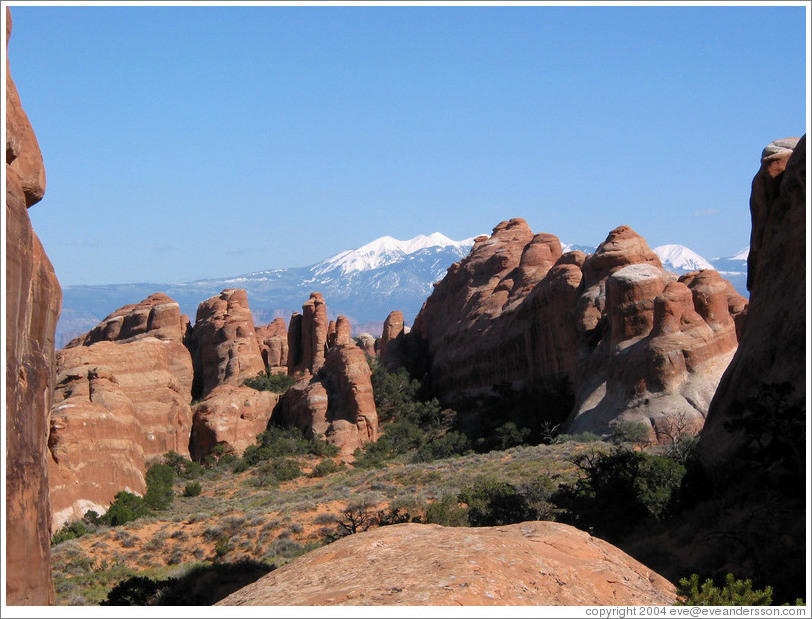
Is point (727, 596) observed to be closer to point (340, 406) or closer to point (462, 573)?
point (462, 573)

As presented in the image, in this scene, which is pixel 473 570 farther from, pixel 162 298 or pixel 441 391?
pixel 162 298

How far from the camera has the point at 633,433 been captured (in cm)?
4091

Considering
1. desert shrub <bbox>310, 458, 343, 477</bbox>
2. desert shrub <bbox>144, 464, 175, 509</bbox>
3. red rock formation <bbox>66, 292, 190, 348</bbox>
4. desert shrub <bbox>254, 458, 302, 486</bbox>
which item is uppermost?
red rock formation <bbox>66, 292, 190, 348</bbox>

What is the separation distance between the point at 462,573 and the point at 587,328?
4182 centimetres

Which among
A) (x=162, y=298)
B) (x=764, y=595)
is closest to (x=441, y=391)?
(x=162, y=298)

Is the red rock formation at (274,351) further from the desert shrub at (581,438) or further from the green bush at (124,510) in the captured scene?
the green bush at (124,510)

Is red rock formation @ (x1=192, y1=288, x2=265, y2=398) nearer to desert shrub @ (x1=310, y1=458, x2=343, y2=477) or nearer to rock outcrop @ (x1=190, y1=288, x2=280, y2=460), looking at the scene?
rock outcrop @ (x1=190, y1=288, x2=280, y2=460)

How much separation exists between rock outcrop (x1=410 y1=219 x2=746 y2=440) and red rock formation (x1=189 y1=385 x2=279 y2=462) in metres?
15.5

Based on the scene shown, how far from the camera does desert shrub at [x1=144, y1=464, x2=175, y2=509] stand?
39656 millimetres

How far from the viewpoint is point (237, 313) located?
7338 cm

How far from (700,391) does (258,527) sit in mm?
21365

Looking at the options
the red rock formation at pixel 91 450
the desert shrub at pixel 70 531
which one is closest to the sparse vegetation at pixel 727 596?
the desert shrub at pixel 70 531

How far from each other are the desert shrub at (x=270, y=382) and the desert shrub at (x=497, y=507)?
3795 centimetres

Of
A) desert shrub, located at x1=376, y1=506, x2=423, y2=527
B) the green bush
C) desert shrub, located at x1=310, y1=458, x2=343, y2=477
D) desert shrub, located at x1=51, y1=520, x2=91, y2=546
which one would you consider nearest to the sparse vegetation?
desert shrub, located at x1=376, y1=506, x2=423, y2=527
